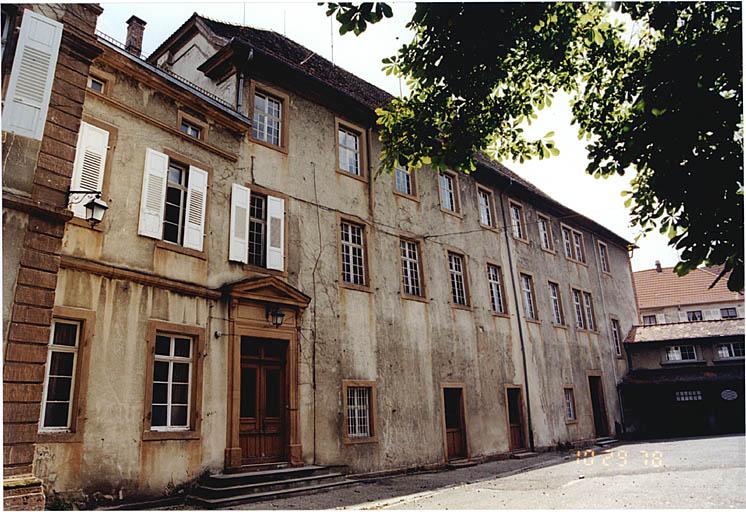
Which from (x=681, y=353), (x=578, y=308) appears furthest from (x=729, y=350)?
(x=578, y=308)

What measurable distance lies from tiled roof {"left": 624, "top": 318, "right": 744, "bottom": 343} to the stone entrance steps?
20.1 m

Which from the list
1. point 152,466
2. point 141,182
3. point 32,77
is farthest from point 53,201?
point 152,466

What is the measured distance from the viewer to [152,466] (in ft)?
27.9

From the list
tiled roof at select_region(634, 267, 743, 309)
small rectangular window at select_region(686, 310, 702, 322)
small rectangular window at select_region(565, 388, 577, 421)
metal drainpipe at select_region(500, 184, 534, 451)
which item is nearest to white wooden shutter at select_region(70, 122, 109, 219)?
metal drainpipe at select_region(500, 184, 534, 451)

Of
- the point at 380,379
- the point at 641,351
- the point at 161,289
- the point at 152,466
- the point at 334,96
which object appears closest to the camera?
the point at 152,466

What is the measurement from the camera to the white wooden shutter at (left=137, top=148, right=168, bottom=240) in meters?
9.40

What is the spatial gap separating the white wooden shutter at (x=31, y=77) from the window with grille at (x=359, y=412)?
797cm

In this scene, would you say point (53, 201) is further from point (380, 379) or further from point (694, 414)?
point (694, 414)

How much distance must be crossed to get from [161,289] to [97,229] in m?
1.42

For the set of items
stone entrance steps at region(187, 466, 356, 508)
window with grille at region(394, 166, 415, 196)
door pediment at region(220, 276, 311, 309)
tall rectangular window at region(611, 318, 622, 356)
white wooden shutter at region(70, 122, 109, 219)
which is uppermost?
window with grille at region(394, 166, 415, 196)

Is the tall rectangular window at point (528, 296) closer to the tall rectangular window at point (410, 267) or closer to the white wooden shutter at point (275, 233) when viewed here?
the tall rectangular window at point (410, 267)

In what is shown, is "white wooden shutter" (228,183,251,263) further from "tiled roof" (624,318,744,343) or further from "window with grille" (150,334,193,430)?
"tiled roof" (624,318,744,343)

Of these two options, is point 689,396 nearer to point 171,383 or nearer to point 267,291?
point 267,291

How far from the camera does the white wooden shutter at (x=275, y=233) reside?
11.4m
